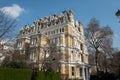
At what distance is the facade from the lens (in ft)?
145

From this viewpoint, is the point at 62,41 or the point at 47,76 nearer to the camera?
the point at 47,76

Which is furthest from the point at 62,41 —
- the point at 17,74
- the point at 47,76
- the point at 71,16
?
the point at 17,74

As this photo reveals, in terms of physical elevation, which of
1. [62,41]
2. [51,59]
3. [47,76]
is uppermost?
[62,41]

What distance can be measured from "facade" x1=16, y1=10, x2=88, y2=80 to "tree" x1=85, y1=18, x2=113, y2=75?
5889mm

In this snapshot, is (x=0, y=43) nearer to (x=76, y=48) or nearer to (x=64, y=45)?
(x=64, y=45)

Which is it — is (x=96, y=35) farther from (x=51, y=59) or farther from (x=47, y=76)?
(x=47, y=76)

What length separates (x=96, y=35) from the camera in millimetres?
41875

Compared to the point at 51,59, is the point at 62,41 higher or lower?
higher

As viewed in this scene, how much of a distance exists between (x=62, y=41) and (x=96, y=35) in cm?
870

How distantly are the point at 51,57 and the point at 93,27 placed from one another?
517 inches

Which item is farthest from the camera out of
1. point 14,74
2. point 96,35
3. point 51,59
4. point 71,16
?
point 71,16

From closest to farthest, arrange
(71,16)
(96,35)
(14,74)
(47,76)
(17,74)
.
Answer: (14,74) < (17,74) < (47,76) < (96,35) < (71,16)

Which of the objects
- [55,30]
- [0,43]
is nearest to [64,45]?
[55,30]

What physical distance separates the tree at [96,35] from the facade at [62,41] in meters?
5.89
